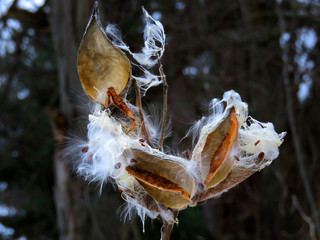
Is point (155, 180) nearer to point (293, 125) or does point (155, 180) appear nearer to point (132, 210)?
point (132, 210)

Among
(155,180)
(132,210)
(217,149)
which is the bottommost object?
(132,210)

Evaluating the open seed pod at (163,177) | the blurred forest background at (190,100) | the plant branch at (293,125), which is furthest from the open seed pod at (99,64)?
the plant branch at (293,125)

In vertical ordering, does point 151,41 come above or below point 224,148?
above

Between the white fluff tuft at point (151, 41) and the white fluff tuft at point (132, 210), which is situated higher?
the white fluff tuft at point (151, 41)

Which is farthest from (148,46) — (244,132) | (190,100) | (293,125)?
(190,100)

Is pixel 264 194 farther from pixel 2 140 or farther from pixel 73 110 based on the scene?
pixel 2 140

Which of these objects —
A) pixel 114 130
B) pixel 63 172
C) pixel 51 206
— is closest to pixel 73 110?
pixel 63 172

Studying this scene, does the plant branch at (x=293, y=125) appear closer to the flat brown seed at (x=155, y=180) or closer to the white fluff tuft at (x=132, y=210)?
the white fluff tuft at (x=132, y=210)
